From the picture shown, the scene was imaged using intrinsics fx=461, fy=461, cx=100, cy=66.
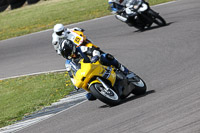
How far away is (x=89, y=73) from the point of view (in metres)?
8.66

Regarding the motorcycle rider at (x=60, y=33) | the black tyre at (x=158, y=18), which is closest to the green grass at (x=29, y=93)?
the motorcycle rider at (x=60, y=33)

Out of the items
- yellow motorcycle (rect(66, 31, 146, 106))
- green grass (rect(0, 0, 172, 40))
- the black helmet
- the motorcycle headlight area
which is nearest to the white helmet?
the black helmet

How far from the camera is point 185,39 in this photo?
545 inches

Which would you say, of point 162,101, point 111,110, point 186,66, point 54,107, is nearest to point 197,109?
point 162,101

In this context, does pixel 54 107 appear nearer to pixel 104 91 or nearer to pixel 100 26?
pixel 104 91

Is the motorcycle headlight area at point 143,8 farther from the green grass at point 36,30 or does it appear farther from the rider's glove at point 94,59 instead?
the rider's glove at point 94,59

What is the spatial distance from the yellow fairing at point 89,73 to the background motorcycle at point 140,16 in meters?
7.67

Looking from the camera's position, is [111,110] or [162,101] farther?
[111,110]

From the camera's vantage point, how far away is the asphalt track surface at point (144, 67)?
23.4 ft

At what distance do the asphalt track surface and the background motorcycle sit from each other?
0.33m

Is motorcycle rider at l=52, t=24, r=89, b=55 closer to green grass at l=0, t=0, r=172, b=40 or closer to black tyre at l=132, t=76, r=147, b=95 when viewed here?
black tyre at l=132, t=76, r=147, b=95

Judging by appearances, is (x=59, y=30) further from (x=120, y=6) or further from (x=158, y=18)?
(x=120, y=6)

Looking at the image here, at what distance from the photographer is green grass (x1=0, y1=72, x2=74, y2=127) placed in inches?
453

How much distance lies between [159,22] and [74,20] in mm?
6929
